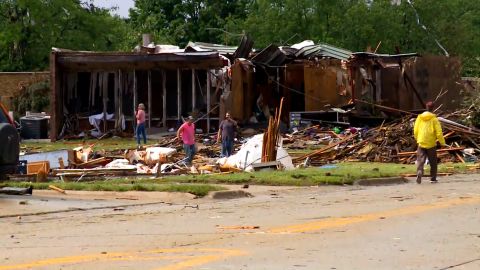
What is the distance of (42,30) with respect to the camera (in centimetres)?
5750

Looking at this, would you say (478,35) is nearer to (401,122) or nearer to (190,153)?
(401,122)

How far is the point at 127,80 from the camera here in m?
39.5

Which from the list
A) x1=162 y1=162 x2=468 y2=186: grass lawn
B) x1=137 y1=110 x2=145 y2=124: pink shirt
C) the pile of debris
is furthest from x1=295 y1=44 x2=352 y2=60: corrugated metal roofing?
x1=162 y1=162 x2=468 y2=186: grass lawn

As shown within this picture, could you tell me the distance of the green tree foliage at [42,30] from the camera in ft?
186

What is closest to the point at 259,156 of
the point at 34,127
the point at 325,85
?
the point at 325,85

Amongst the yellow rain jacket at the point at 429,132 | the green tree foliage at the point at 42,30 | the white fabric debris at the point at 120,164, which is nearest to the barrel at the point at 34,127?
the white fabric debris at the point at 120,164

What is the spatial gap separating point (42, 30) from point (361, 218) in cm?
4725

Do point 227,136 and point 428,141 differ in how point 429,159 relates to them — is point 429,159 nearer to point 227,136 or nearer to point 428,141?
point 428,141

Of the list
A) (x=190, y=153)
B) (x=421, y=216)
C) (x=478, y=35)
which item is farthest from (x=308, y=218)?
(x=478, y=35)

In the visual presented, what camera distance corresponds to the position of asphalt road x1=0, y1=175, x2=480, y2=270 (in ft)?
30.6

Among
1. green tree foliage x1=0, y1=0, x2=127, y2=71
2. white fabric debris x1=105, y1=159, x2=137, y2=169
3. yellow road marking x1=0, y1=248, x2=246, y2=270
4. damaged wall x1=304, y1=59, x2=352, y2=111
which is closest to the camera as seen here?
yellow road marking x1=0, y1=248, x2=246, y2=270

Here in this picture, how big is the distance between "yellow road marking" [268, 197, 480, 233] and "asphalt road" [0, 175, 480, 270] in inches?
0.6

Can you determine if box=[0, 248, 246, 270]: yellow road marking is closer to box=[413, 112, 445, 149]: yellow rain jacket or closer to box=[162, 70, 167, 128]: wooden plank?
box=[413, 112, 445, 149]: yellow rain jacket

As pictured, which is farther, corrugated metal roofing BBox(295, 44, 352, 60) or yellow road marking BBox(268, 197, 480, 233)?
corrugated metal roofing BBox(295, 44, 352, 60)
